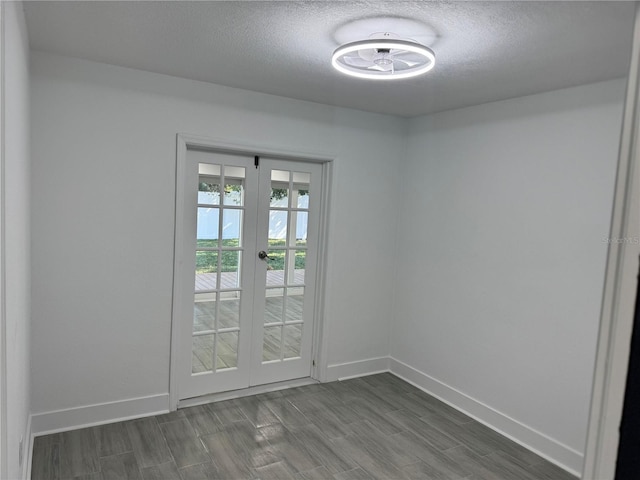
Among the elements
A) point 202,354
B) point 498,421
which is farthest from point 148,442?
point 498,421

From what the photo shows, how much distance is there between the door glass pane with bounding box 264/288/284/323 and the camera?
394 cm

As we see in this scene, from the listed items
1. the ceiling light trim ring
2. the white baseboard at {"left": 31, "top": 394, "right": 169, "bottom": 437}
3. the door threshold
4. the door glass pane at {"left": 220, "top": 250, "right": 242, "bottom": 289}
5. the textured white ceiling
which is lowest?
the door threshold

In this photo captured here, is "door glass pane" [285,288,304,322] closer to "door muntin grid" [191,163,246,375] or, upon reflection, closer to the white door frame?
"door muntin grid" [191,163,246,375]

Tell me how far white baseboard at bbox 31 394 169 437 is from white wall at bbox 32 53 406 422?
51mm

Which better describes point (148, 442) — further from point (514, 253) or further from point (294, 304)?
point (514, 253)

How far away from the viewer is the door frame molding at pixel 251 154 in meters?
3.32

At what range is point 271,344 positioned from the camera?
4023 mm

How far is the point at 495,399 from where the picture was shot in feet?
11.4

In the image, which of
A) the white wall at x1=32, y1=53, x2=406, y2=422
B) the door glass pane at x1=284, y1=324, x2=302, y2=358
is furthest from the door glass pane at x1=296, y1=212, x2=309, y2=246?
the door glass pane at x1=284, y1=324, x2=302, y2=358

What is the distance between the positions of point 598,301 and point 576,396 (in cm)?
64

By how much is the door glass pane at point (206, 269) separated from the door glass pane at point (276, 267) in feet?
1.59

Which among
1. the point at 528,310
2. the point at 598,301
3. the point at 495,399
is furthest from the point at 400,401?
the point at 598,301

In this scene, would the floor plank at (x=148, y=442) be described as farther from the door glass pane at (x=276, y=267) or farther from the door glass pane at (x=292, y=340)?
the door glass pane at (x=276, y=267)

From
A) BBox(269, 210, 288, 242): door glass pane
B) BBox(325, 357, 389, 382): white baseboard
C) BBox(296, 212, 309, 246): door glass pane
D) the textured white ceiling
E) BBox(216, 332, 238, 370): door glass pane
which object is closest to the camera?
the textured white ceiling
